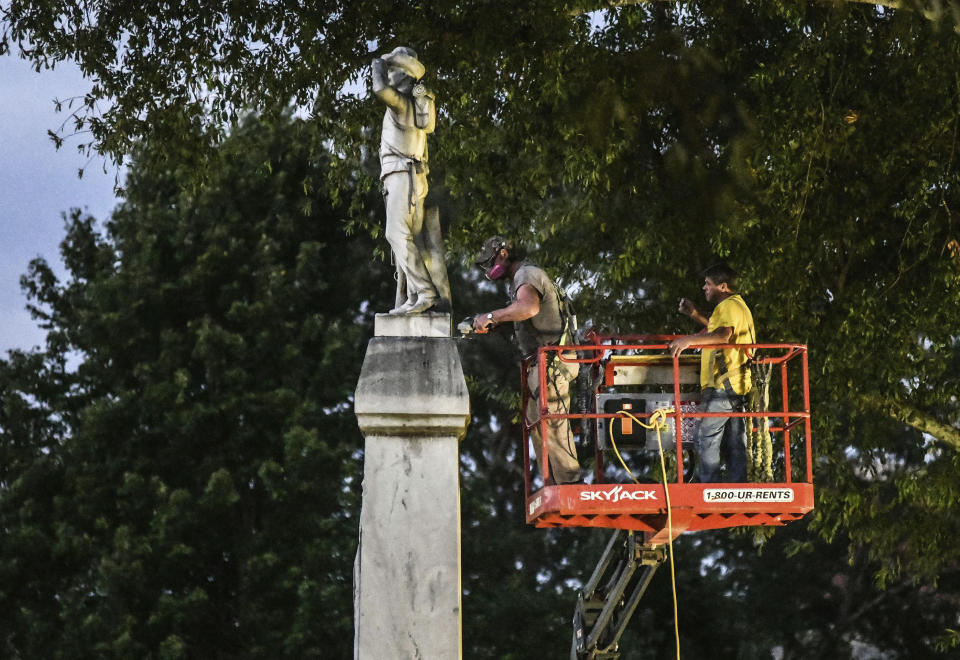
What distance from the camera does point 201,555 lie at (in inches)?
1011

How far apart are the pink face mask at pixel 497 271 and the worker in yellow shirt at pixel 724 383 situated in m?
1.23

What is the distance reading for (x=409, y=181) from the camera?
9.52 m

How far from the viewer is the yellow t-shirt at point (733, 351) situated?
1040 centimetres

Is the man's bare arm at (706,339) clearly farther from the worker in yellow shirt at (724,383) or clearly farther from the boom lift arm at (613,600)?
the boom lift arm at (613,600)

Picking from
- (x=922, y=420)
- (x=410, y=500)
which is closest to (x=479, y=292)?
(x=922, y=420)

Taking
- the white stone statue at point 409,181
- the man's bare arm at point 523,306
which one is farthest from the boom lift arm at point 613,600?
the white stone statue at point 409,181

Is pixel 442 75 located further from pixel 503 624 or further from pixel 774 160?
pixel 503 624

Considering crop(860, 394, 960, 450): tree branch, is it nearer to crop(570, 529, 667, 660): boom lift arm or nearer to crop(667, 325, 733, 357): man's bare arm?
crop(570, 529, 667, 660): boom lift arm

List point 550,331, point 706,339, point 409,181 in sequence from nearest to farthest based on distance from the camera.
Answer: point 409,181, point 706,339, point 550,331

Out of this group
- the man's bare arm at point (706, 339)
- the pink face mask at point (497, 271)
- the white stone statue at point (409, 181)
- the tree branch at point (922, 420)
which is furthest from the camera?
the tree branch at point (922, 420)

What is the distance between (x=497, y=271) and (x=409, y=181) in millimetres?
1100

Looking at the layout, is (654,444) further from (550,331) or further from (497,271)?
(497,271)

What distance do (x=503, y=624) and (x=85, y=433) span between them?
775 centimetres

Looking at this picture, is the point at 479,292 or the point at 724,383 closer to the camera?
the point at 724,383
